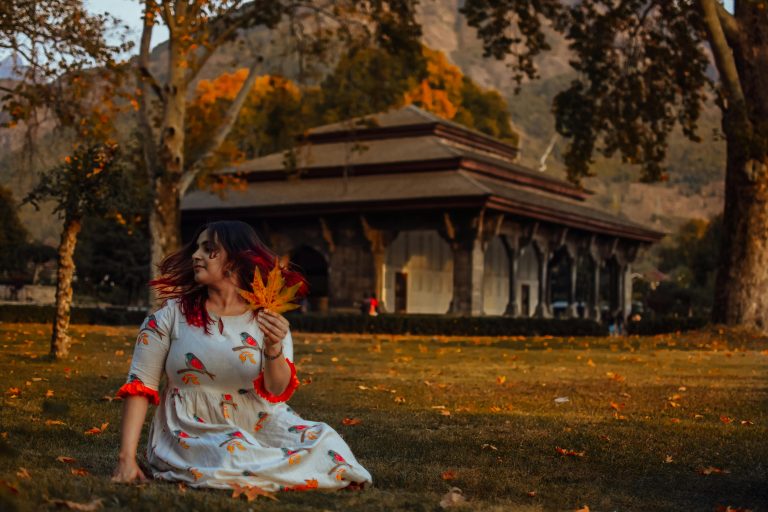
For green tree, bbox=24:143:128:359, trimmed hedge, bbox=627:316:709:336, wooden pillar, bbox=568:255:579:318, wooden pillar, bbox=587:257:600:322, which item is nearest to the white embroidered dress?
green tree, bbox=24:143:128:359

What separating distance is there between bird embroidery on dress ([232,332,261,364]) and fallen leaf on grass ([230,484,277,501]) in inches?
26.0

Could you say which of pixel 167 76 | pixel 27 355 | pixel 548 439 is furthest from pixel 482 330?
pixel 548 439

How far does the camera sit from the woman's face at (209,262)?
593 cm

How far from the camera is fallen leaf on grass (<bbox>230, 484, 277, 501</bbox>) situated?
18.1 feet

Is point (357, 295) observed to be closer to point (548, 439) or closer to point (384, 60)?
point (384, 60)

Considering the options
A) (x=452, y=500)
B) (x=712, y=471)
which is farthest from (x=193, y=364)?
(x=712, y=471)

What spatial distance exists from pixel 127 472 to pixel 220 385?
64 centimetres

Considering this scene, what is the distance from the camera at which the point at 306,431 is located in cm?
605

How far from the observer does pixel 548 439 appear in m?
9.10

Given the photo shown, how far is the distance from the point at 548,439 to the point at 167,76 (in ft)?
62.9

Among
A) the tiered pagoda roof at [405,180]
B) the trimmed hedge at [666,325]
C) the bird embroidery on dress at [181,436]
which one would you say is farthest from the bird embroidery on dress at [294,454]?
the tiered pagoda roof at [405,180]

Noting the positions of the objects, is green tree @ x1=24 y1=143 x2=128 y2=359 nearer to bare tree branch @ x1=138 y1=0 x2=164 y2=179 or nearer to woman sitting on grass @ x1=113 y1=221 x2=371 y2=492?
bare tree branch @ x1=138 y1=0 x2=164 y2=179

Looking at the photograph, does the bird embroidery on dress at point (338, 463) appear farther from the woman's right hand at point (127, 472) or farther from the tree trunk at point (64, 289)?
the tree trunk at point (64, 289)

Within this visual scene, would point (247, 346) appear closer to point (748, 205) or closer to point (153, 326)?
point (153, 326)
